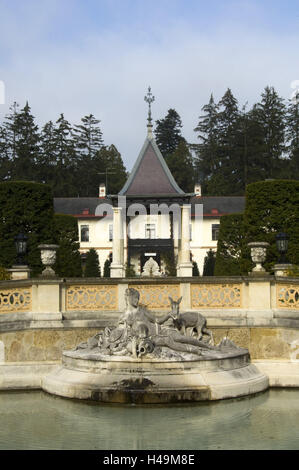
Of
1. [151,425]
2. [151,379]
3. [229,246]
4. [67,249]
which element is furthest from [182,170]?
[151,425]

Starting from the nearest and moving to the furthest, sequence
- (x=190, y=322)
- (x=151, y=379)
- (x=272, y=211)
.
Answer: (x=151, y=379) → (x=190, y=322) → (x=272, y=211)

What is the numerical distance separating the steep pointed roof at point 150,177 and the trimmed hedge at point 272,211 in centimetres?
2056

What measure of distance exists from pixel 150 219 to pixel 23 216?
33.6 m

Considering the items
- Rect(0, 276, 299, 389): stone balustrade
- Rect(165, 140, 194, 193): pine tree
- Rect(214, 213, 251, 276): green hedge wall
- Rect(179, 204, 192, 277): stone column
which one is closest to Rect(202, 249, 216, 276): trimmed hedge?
Rect(179, 204, 192, 277): stone column

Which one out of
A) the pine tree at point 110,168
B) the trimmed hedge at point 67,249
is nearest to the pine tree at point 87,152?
the pine tree at point 110,168

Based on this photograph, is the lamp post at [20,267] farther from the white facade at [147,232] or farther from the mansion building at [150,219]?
the white facade at [147,232]

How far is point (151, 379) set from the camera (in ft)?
30.8

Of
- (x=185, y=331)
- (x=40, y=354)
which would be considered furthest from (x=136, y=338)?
(x=40, y=354)

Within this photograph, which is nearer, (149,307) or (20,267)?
(149,307)

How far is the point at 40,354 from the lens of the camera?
11.0 metres

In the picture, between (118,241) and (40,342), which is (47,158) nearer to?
(118,241)

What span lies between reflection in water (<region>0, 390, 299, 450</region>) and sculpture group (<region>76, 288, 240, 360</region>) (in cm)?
100

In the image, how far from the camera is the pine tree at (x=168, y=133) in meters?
89.2
